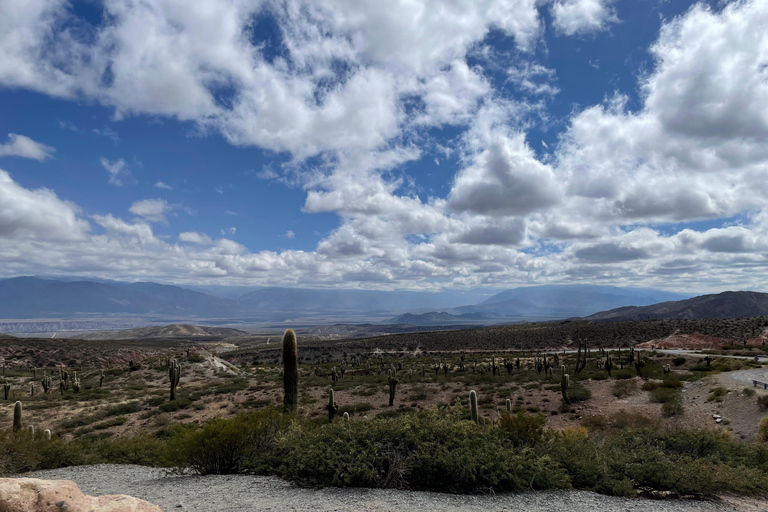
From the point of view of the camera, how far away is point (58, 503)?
4.97 metres

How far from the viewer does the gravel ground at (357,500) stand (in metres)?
7.22

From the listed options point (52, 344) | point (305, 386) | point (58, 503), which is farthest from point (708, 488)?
point (52, 344)

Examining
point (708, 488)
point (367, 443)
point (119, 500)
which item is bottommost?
point (708, 488)

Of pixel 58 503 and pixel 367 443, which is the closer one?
pixel 58 503

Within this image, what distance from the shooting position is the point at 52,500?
16.4 ft

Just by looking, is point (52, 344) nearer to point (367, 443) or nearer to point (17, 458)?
point (17, 458)

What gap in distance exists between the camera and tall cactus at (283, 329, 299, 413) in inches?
660

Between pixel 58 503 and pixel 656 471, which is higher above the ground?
pixel 58 503

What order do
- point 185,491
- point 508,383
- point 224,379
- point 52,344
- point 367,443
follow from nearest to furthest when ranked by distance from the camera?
1. point 185,491
2. point 367,443
3. point 508,383
4. point 224,379
5. point 52,344

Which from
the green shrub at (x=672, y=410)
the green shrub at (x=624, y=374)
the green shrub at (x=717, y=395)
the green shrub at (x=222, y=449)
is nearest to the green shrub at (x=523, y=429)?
the green shrub at (x=222, y=449)

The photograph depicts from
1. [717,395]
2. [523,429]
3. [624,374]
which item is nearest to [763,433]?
[717,395]

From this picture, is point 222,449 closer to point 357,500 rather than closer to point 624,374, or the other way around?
point 357,500

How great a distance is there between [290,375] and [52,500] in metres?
12.4

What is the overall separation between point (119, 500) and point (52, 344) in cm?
8096
